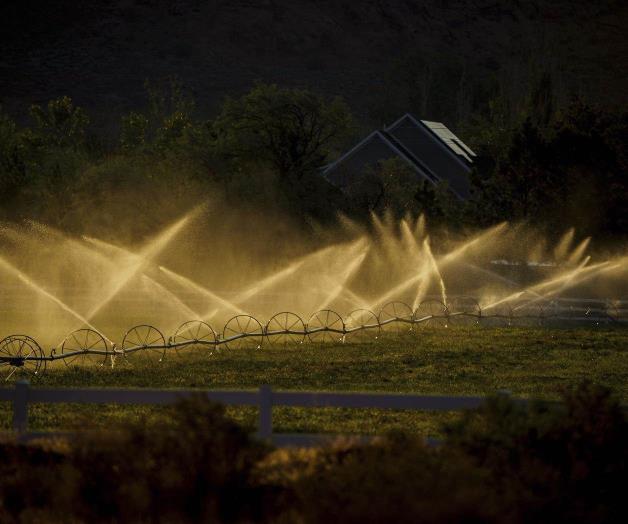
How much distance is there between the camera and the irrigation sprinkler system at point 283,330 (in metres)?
27.0

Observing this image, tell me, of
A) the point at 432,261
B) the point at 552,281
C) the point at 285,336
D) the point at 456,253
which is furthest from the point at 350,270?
the point at 285,336

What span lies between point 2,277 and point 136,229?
21.5 feet

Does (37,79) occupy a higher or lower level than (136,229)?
higher

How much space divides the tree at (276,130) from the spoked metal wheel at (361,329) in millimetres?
10648

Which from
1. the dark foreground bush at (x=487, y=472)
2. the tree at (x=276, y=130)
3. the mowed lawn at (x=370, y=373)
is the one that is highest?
the tree at (x=276, y=130)

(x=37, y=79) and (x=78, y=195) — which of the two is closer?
(x=78, y=195)

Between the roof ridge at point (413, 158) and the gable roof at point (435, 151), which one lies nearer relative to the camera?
the roof ridge at point (413, 158)

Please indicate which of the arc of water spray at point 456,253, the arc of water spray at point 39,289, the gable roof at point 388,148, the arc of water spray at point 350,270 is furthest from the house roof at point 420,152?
the arc of water spray at point 39,289

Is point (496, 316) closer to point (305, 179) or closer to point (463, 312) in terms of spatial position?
point (463, 312)

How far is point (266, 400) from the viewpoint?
13.8 meters

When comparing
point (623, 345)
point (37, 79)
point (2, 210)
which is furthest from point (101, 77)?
point (623, 345)

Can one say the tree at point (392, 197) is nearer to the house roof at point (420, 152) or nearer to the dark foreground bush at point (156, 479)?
the house roof at point (420, 152)

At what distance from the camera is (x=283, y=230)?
45688mm

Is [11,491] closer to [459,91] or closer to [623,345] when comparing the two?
[623,345]
